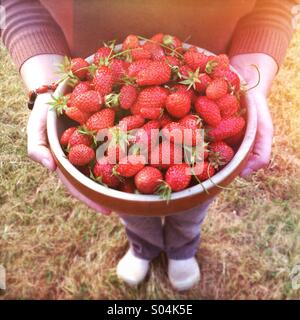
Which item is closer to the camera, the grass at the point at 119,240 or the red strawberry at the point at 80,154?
the red strawberry at the point at 80,154

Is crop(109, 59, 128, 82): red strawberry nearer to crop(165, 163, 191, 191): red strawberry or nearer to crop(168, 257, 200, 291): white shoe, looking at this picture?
crop(165, 163, 191, 191): red strawberry

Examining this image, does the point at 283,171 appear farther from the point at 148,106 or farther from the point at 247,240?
the point at 148,106

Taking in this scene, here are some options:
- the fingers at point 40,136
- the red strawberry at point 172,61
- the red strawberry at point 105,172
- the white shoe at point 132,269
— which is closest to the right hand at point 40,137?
the fingers at point 40,136

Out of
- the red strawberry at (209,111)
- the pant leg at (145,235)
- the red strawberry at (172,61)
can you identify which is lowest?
the pant leg at (145,235)

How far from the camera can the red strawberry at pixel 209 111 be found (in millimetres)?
625

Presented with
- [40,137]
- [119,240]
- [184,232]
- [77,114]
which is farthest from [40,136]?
[119,240]

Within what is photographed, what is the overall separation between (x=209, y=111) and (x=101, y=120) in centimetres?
16

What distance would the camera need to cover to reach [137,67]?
0.66m

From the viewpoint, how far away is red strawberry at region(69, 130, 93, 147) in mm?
633

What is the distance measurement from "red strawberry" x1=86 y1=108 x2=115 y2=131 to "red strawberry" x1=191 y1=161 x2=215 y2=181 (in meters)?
0.14

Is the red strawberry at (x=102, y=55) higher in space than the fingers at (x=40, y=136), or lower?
higher

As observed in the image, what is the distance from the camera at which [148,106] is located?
623 millimetres

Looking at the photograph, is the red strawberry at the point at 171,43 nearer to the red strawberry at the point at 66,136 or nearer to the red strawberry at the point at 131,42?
the red strawberry at the point at 131,42

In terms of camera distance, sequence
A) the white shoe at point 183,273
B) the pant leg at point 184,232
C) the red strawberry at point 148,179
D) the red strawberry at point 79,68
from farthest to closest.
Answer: the white shoe at point 183,273 < the pant leg at point 184,232 < the red strawberry at point 79,68 < the red strawberry at point 148,179
